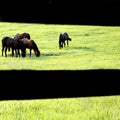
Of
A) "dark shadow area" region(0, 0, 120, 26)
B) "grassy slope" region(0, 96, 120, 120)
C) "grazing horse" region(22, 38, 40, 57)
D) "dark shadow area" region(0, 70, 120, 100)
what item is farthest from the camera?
"grazing horse" region(22, 38, 40, 57)

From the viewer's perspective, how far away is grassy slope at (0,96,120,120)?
5645 millimetres

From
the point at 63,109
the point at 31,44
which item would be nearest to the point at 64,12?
the point at 63,109

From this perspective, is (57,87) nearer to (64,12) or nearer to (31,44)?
(64,12)

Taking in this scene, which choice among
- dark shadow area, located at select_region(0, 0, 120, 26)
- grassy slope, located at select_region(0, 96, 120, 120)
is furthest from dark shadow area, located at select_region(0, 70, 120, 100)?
dark shadow area, located at select_region(0, 0, 120, 26)

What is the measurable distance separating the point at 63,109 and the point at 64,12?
149 cm

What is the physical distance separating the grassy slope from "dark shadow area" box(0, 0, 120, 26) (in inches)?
51.4

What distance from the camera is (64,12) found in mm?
5609

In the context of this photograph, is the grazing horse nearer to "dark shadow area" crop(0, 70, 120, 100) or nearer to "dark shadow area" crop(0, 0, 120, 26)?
"dark shadow area" crop(0, 70, 120, 100)

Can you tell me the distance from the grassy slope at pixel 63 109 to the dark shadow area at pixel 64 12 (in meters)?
1.31

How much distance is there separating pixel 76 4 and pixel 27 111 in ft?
5.62

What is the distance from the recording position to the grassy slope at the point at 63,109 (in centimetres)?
564

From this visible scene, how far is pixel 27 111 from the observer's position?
19.4 ft

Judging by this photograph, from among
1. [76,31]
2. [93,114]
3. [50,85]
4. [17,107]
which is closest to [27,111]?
[17,107]

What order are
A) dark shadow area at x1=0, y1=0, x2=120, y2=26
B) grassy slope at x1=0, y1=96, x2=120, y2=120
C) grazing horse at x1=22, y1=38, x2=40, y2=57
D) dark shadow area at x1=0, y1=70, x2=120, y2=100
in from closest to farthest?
dark shadow area at x1=0, y1=0, x2=120, y2=26
grassy slope at x1=0, y1=96, x2=120, y2=120
dark shadow area at x1=0, y1=70, x2=120, y2=100
grazing horse at x1=22, y1=38, x2=40, y2=57
